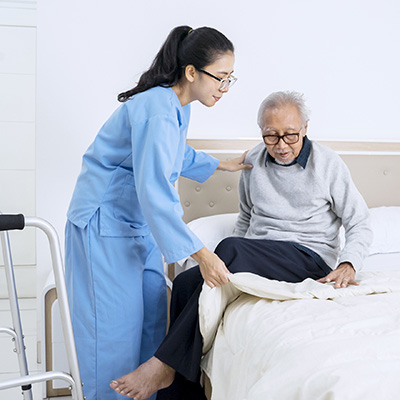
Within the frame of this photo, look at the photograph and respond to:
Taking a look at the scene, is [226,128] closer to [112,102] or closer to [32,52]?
[112,102]

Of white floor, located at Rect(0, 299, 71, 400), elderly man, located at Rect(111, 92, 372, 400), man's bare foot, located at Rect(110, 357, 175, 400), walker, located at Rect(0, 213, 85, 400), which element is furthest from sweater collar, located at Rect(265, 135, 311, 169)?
white floor, located at Rect(0, 299, 71, 400)

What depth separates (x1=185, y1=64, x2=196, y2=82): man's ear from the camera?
1.60m

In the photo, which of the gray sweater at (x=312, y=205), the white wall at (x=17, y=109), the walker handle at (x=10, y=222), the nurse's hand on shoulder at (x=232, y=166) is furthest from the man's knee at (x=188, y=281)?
the white wall at (x=17, y=109)

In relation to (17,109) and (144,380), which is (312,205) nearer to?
(144,380)

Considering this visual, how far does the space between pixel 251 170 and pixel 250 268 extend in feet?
1.68

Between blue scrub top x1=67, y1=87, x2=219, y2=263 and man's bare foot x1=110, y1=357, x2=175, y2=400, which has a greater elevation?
blue scrub top x1=67, y1=87, x2=219, y2=263

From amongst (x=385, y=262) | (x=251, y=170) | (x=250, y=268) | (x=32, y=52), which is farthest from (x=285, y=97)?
(x=32, y=52)

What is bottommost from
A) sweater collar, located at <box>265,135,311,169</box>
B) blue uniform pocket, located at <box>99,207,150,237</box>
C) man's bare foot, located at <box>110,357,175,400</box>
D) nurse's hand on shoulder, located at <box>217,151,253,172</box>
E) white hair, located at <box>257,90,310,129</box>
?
man's bare foot, located at <box>110,357,175,400</box>

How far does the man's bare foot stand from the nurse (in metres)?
0.12

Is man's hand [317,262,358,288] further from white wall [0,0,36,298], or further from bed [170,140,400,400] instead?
white wall [0,0,36,298]

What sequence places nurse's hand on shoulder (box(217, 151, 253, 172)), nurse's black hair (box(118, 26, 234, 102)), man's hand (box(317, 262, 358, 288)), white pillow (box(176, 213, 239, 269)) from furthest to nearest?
white pillow (box(176, 213, 239, 269)) → nurse's hand on shoulder (box(217, 151, 253, 172)) → man's hand (box(317, 262, 358, 288)) → nurse's black hair (box(118, 26, 234, 102))

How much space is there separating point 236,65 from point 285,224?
106 cm

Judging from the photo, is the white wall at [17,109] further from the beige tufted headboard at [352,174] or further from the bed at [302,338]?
the bed at [302,338]

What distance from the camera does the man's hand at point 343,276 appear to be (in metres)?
1.68
